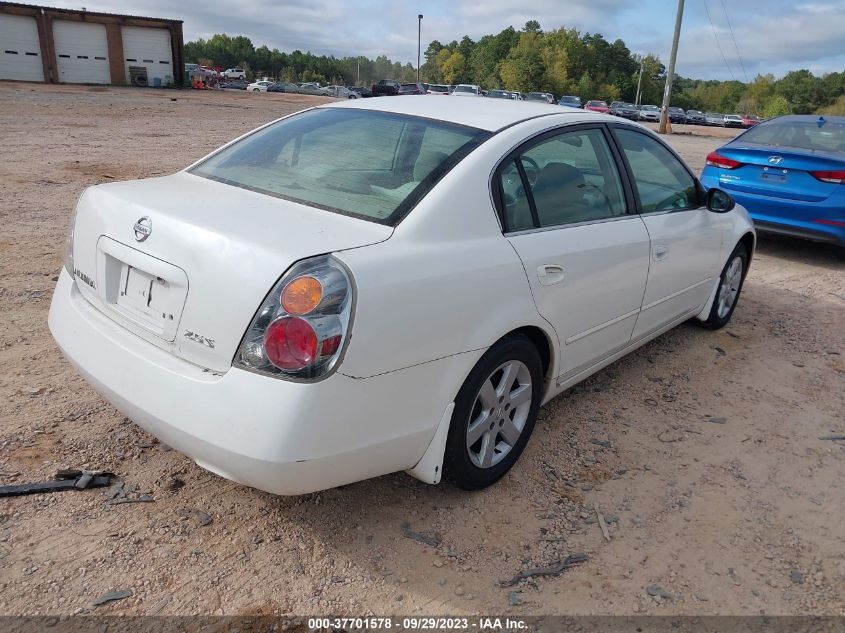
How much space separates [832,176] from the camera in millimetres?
6590

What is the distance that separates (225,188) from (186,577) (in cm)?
155

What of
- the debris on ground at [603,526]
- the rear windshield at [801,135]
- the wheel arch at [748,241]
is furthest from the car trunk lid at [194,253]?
the rear windshield at [801,135]

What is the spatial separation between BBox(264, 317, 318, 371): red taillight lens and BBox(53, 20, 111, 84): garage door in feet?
159

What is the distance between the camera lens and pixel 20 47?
40656 mm

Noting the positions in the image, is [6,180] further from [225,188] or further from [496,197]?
[496,197]

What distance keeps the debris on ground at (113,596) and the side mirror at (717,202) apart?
12.6 feet

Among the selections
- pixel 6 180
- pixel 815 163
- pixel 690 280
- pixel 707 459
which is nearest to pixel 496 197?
pixel 707 459

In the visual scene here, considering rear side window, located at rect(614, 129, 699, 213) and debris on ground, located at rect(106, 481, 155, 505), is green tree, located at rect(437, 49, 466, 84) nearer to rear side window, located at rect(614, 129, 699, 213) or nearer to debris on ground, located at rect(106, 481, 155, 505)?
rear side window, located at rect(614, 129, 699, 213)

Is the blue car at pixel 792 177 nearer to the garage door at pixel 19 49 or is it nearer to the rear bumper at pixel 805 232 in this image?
the rear bumper at pixel 805 232

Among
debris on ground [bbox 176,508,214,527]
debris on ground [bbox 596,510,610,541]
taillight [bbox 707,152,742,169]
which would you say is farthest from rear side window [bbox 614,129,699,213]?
taillight [bbox 707,152,742,169]

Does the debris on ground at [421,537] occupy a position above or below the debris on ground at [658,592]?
above

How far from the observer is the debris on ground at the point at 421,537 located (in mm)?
2605

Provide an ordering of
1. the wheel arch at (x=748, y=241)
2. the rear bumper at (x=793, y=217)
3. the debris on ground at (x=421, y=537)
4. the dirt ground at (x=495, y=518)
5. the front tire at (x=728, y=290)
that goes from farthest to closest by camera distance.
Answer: the rear bumper at (x=793, y=217) → the wheel arch at (x=748, y=241) → the front tire at (x=728, y=290) → the debris on ground at (x=421, y=537) → the dirt ground at (x=495, y=518)

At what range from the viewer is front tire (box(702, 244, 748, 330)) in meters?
4.88
